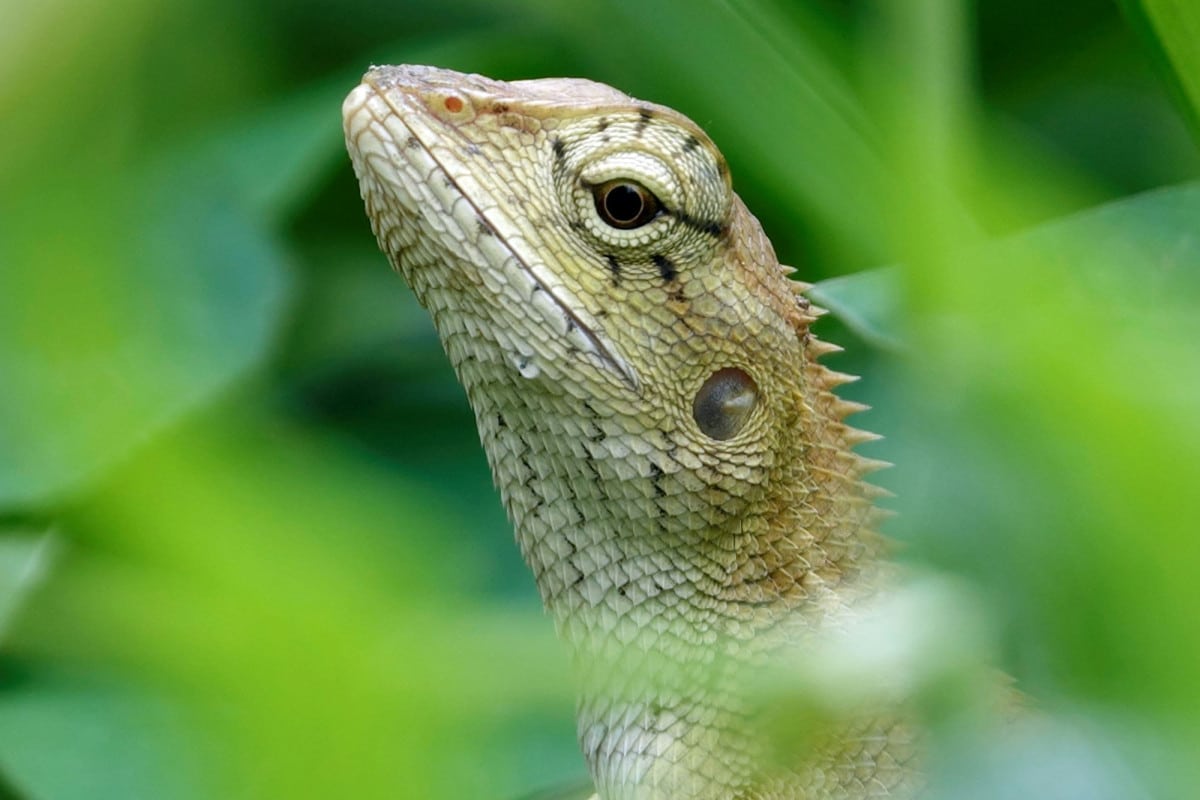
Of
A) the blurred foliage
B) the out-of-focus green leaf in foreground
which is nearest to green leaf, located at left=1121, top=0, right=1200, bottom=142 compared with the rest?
the blurred foliage

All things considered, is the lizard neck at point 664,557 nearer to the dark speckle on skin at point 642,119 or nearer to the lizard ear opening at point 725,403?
the lizard ear opening at point 725,403

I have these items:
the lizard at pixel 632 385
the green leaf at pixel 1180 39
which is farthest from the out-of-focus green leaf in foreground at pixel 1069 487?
the lizard at pixel 632 385

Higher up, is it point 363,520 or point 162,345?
point 162,345

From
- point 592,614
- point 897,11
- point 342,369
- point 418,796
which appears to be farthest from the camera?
point 342,369

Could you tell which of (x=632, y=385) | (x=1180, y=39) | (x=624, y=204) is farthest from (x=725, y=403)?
(x=1180, y=39)

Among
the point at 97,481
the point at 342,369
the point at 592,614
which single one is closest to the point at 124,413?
the point at 97,481

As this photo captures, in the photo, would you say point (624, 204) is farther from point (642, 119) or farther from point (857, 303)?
point (857, 303)

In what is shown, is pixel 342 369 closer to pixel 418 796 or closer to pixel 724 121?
pixel 724 121
